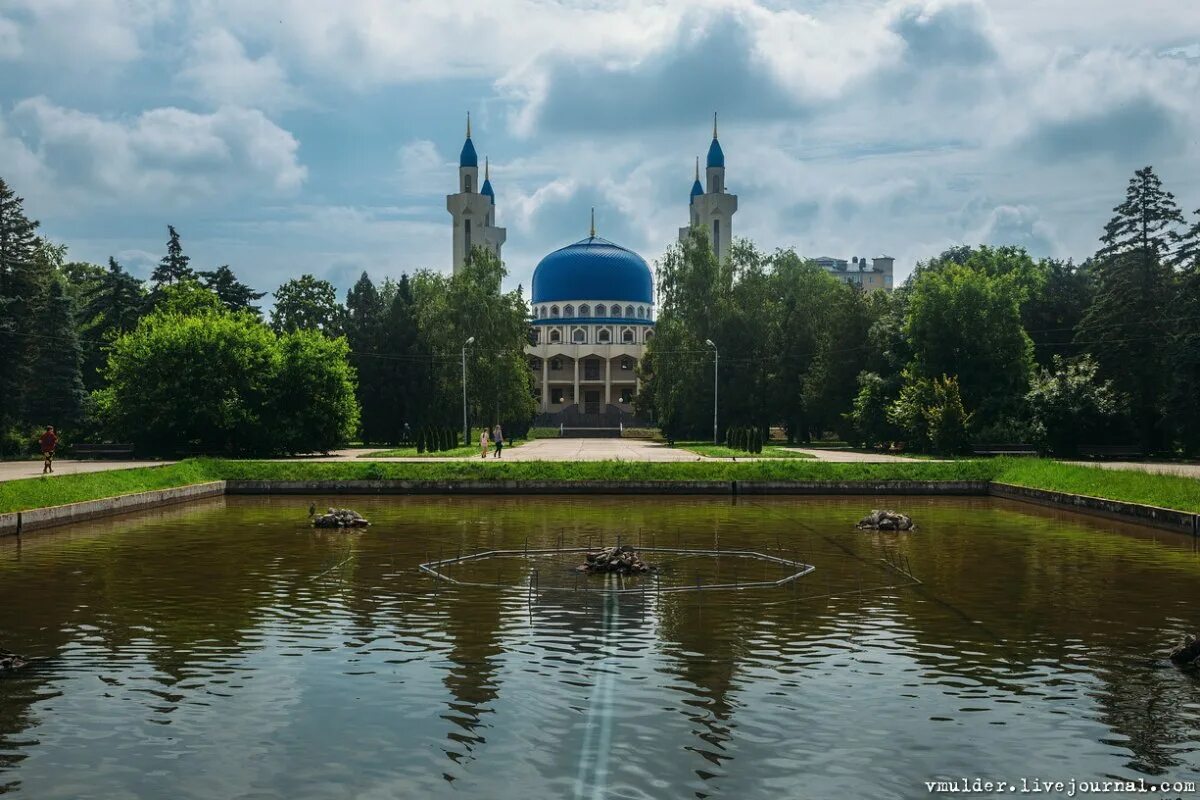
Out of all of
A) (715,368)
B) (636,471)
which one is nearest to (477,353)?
(715,368)

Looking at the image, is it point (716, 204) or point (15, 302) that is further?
point (716, 204)

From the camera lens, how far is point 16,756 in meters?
9.96

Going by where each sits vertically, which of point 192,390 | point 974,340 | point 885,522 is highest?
point 974,340

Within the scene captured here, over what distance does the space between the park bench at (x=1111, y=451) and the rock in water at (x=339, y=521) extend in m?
34.0

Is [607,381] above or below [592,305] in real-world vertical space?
below

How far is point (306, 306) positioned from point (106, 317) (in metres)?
16.9

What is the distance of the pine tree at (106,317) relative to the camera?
2596 inches

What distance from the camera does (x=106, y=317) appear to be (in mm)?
68375

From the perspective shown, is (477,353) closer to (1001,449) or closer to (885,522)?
(1001,449)

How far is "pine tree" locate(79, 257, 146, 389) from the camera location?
65938 mm

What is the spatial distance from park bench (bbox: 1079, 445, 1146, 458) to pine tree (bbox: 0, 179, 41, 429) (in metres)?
47.8

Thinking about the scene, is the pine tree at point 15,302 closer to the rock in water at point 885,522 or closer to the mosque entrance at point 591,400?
the rock in water at point 885,522

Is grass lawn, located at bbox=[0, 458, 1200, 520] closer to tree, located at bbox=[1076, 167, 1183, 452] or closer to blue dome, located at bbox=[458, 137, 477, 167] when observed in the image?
tree, located at bbox=[1076, 167, 1183, 452]

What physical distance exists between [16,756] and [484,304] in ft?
186
